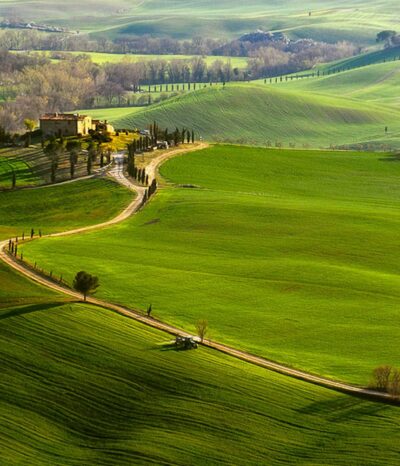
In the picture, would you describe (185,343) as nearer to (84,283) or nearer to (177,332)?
(177,332)

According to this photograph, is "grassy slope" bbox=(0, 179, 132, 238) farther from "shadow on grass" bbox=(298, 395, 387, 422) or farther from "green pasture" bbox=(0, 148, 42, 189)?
"shadow on grass" bbox=(298, 395, 387, 422)

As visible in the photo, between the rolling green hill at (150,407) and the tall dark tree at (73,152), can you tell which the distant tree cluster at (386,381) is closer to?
the rolling green hill at (150,407)

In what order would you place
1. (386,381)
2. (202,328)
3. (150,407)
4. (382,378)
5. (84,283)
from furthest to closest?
(84,283), (202,328), (382,378), (386,381), (150,407)

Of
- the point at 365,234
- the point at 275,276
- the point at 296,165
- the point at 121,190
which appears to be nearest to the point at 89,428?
the point at 275,276

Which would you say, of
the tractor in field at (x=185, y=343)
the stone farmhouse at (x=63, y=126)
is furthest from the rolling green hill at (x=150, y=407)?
the stone farmhouse at (x=63, y=126)

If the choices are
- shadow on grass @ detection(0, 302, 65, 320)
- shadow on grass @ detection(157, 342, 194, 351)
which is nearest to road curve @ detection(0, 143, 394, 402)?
shadow on grass @ detection(157, 342, 194, 351)

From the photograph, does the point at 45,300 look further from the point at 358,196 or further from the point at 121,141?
the point at 121,141

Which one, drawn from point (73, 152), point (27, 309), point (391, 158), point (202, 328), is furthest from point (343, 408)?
point (391, 158)
